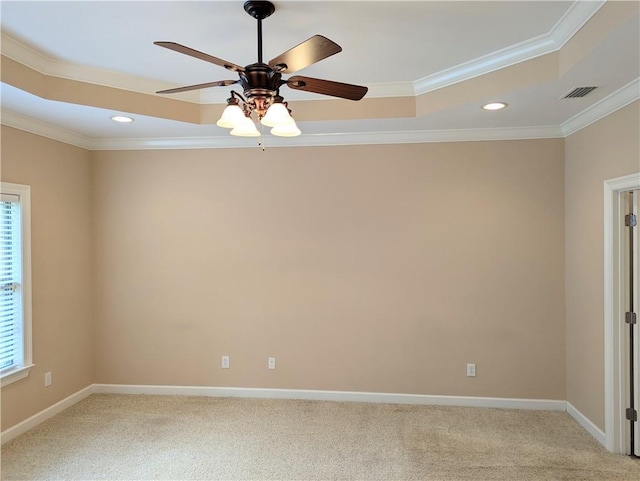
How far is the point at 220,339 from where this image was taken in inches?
169

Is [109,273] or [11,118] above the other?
[11,118]

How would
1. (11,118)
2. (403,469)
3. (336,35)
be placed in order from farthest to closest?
1. (11,118)
2. (403,469)
3. (336,35)

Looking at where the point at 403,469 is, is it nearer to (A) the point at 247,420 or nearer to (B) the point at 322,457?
(B) the point at 322,457

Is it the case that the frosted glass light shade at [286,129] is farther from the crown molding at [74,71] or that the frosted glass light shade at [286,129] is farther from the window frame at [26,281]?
the window frame at [26,281]

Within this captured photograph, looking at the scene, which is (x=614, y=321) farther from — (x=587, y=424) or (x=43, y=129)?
(x=43, y=129)

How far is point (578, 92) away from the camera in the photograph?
2.87 metres

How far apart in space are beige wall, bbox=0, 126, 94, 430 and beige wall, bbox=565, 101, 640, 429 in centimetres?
455

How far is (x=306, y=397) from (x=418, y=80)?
3.09 meters

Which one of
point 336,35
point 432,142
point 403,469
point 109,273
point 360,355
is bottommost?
point 403,469

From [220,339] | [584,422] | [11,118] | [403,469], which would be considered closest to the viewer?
[403,469]

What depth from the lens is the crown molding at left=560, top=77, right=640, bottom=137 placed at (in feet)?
8.97

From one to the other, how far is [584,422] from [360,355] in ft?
6.39

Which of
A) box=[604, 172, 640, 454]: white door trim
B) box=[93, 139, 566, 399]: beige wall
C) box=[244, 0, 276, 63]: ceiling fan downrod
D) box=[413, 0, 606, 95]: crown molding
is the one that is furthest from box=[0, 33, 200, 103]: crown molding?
box=[604, 172, 640, 454]: white door trim

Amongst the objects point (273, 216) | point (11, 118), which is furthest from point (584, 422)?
point (11, 118)
